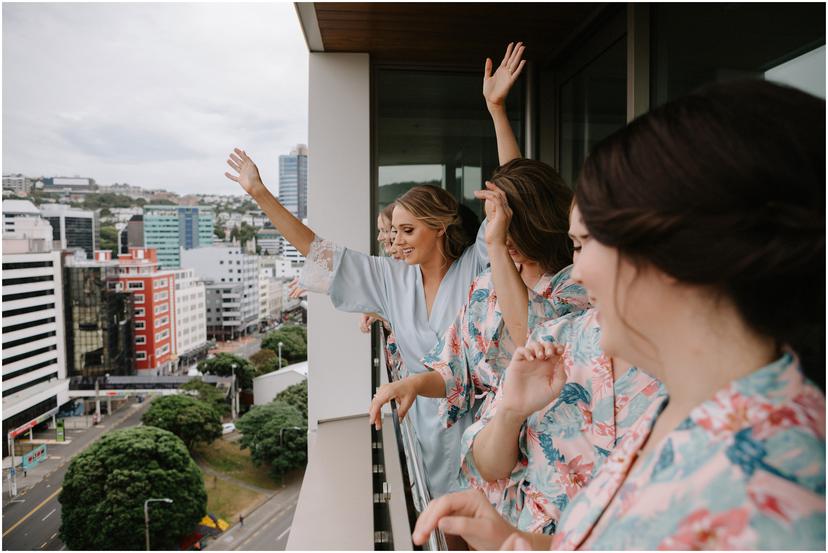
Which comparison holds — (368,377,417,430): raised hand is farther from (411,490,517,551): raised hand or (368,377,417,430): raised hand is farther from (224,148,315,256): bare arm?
(224,148,315,256): bare arm

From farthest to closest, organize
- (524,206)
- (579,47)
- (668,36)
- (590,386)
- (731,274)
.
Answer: (579,47)
(668,36)
(524,206)
(590,386)
(731,274)

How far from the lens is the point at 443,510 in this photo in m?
0.64

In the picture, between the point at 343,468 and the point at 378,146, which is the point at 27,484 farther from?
the point at 343,468

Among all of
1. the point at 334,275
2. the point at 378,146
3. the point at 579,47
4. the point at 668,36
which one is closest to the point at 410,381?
the point at 334,275

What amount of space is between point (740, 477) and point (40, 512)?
16.0 meters

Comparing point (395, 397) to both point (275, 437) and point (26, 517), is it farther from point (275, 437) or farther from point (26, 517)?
point (26, 517)

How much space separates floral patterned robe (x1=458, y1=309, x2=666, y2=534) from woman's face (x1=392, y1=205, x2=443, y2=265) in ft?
3.15

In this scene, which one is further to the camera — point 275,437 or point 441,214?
point 275,437

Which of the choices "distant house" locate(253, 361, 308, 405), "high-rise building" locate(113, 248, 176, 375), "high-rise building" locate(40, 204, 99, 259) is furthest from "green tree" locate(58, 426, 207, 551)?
"high-rise building" locate(40, 204, 99, 259)

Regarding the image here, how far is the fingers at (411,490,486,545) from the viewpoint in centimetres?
63

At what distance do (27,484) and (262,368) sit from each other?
5.68 meters

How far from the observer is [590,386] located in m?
0.86

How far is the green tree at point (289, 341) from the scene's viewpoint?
1143cm

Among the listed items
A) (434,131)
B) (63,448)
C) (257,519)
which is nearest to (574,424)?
(434,131)
